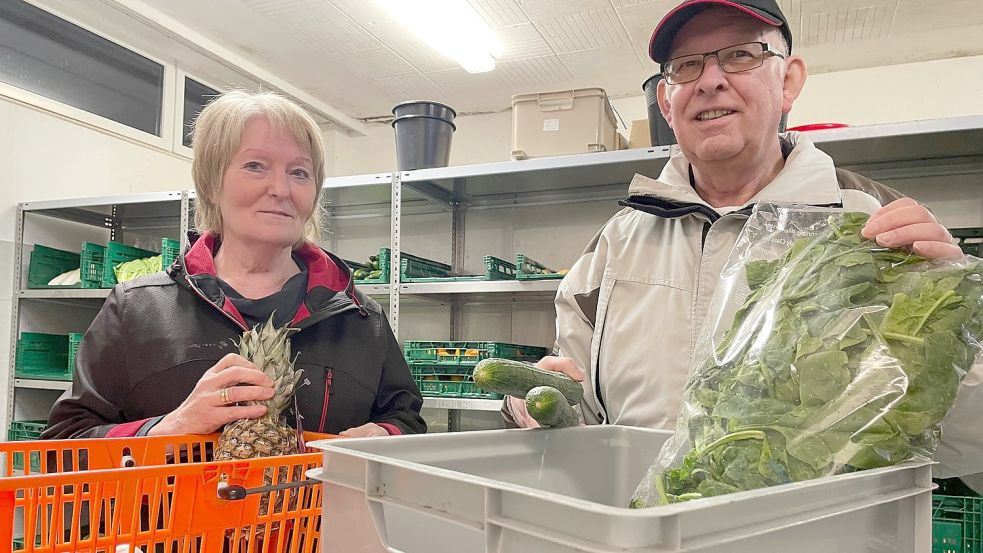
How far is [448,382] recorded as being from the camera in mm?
3297

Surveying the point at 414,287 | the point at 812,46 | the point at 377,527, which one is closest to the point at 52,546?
the point at 377,527

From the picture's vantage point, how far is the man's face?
1318 millimetres

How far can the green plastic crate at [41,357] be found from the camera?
3954 mm

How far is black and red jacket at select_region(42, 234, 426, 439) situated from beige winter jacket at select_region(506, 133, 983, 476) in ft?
1.57

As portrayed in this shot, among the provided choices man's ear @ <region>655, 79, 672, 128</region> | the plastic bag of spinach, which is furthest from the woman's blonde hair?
the plastic bag of spinach

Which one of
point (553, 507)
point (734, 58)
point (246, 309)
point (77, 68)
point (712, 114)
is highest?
point (77, 68)

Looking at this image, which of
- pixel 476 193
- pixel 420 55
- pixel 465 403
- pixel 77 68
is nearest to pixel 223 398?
pixel 465 403

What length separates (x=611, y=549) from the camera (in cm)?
40

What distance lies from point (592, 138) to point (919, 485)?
2.65 m

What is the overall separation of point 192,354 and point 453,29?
3.20 metres

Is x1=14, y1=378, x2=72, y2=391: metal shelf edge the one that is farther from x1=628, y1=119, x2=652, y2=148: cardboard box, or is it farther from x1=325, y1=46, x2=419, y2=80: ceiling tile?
x1=628, y1=119, x2=652, y2=148: cardboard box

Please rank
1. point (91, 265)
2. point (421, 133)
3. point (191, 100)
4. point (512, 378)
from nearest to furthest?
point (512, 378) < point (421, 133) < point (91, 265) < point (191, 100)

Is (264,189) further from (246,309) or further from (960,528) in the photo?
(960,528)

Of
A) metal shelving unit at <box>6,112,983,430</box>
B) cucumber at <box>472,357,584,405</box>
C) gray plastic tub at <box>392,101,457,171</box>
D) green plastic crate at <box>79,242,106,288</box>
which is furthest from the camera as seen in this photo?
green plastic crate at <box>79,242,106,288</box>
